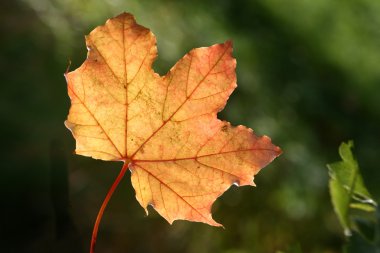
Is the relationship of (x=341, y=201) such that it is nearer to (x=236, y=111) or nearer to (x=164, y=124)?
(x=164, y=124)

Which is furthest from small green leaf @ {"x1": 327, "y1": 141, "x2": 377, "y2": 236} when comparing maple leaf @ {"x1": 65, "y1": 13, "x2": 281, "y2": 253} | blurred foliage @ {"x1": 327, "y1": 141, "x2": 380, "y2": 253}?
maple leaf @ {"x1": 65, "y1": 13, "x2": 281, "y2": 253}

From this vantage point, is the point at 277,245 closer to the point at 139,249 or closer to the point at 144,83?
the point at 139,249

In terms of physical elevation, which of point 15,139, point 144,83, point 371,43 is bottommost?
point 144,83

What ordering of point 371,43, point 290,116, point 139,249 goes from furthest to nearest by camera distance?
point 371,43
point 290,116
point 139,249

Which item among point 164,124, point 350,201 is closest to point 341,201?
point 350,201

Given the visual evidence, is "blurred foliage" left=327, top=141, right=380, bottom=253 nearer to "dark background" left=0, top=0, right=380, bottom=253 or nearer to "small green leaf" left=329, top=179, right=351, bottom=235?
"small green leaf" left=329, top=179, right=351, bottom=235

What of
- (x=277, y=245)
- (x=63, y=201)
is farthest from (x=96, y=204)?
(x=63, y=201)
